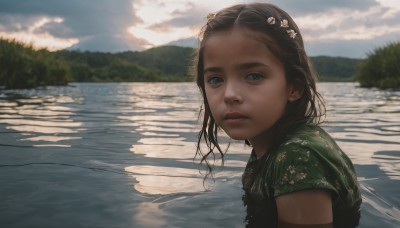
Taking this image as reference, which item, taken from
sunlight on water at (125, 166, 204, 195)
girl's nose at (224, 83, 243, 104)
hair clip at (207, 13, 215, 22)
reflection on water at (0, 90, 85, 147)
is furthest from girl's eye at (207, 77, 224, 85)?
reflection on water at (0, 90, 85, 147)

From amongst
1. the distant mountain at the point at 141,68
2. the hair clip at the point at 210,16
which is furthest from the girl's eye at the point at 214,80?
the distant mountain at the point at 141,68

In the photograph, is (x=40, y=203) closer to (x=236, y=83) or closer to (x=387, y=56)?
(x=236, y=83)

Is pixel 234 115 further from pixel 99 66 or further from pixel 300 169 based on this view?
pixel 99 66

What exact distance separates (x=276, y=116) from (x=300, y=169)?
0.46 meters

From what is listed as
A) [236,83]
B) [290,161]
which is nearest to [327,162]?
[290,161]

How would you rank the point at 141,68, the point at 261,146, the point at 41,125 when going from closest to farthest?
the point at 261,146, the point at 41,125, the point at 141,68

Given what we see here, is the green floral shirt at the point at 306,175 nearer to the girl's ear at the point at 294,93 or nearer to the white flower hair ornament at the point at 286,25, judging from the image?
the girl's ear at the point at 294,93

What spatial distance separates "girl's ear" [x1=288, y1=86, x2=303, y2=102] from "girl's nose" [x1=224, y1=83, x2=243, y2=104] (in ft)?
1.24

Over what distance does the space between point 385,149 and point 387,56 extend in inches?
809

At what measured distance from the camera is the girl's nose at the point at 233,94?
225 centimetres

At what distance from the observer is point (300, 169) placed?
78.4 inches

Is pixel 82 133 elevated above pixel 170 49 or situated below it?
below

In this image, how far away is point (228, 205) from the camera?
2758 mm

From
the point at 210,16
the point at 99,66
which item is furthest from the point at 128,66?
the point at 210,16
